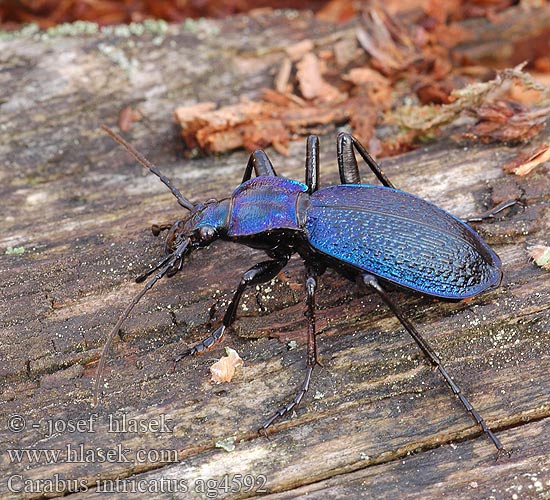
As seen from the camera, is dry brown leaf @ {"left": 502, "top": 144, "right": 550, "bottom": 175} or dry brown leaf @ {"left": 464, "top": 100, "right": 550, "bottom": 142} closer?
dry brown leaf @ {"left": 502, "top": 144, "right": 550, "bottom": 175}

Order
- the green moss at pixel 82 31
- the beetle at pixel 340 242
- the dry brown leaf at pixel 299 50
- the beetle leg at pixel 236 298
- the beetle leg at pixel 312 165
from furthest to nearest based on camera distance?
1. the green moss at pixel 82 31
2. the dry brown leaf at pixel 299 50
3. the beetle leg at pixel 312 165
4. the beetle leg at pixel 236 298
5. the beetle at pixel 340 242

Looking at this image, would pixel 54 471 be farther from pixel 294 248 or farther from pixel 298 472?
pixel 294 248

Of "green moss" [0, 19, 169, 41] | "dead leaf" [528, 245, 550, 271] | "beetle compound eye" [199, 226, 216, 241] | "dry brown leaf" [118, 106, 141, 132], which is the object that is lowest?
"dead leaf" [528, 245, 550, 271]

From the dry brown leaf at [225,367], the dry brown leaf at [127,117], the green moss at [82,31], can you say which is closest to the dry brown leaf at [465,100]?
the dry brown leaf at [127,117]

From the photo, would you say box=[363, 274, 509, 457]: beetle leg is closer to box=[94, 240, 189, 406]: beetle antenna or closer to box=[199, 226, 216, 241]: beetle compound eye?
box=[199, 226, 216, 241]: beetle compound eye

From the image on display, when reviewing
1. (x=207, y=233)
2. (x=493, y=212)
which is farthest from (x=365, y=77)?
(x=207, y=233)

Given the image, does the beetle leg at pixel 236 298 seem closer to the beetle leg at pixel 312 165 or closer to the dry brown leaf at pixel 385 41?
the beetle leg at pixel 312 165

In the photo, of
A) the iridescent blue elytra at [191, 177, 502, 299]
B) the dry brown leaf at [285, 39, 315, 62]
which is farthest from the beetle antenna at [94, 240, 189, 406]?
the dry brown leaf at [285, 39, 315, 62]
